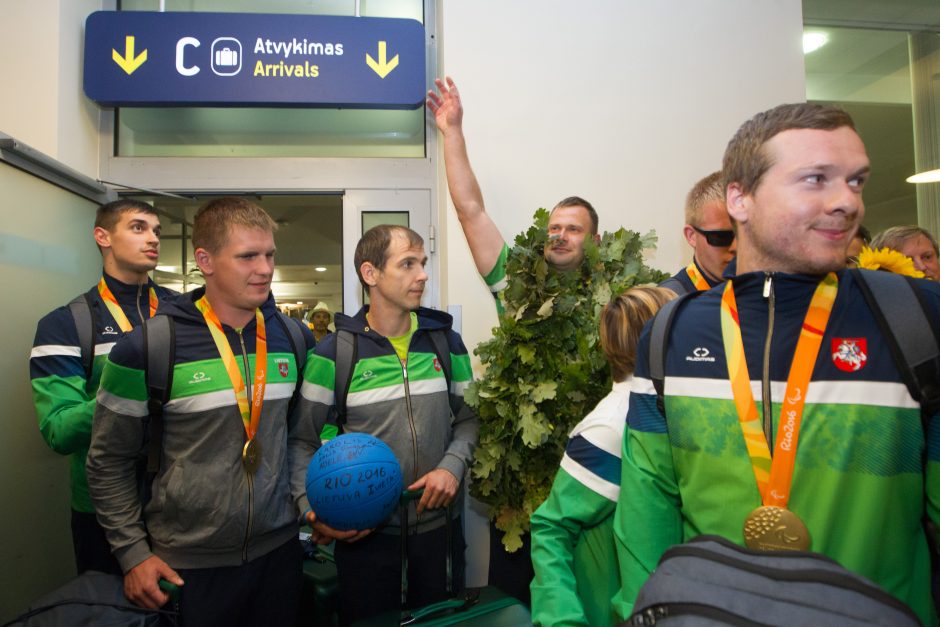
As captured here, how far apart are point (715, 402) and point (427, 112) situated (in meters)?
3.49

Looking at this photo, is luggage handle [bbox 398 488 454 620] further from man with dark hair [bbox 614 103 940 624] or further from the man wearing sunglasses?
the man wearing sunglasses

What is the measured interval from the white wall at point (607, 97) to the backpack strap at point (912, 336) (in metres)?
2.61

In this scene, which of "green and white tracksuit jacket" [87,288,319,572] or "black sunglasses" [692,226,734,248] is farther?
"green and white tracksuit jacket" [87,288,319,572]

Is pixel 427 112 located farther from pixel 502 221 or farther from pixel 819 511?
pixel 819 511

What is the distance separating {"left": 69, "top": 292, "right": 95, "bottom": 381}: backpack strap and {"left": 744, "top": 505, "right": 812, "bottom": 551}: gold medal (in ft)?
9.20

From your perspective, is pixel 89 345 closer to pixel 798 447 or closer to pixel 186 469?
pixel 186 469

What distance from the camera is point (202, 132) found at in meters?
4.00

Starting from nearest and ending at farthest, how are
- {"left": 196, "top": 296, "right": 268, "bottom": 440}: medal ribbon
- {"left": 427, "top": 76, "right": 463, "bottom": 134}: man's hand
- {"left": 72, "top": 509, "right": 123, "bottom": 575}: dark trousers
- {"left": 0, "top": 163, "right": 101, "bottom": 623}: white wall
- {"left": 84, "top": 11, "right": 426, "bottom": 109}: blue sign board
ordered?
{"left": 196, "top": 296, "right": 268, "bottom": 440}: medal ribbon → {"left": 72, "top": 509, "right": 123, "bottom": 575}: dark trousers → {"left": 0, "top": 163, "right": 101, "bottom": 623}: white wall → {"left": 427, "top": 76, "right": 463, "bottom": 134}: man's hand → {"left": 84, "top": 11, "right": 426, "bottom": 109}: blue sign board

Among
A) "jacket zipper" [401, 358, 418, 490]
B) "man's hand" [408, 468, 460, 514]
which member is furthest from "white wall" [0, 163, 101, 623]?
"man's hand" [408, 468, 460, 514]

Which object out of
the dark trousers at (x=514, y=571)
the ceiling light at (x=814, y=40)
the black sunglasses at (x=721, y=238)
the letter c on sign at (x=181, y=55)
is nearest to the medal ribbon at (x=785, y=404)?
the black sunglasses at (x=721, y=238)

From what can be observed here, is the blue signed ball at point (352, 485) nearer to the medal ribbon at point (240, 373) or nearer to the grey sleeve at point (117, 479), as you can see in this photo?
the medal ribbon at point (240, 373)

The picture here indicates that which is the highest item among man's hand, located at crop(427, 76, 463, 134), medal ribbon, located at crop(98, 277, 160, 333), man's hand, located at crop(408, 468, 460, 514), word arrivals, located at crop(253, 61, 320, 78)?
word arrivals, located at crop(253, 61, 320, 78)

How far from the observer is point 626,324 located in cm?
163

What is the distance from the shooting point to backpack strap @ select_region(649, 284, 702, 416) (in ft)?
4.04
